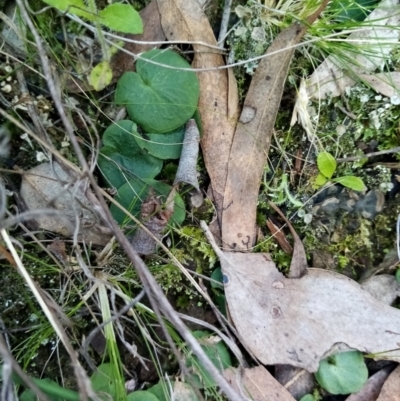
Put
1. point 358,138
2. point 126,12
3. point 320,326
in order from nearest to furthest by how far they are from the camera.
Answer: point 126,12
point 320,326
point 358,138

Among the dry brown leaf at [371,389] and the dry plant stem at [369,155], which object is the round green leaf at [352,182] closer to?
the dry plant stem at [369,155]

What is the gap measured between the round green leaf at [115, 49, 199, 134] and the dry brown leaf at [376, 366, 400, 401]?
94 cm

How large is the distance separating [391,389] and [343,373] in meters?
0.15

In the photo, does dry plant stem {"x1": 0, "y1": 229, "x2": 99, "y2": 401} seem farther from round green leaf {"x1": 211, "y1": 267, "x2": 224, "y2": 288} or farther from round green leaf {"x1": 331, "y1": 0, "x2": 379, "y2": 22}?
round green leaf {"x1": 331, "y1": 0, "x2": 379, "y2": 22}

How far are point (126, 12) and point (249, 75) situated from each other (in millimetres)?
404

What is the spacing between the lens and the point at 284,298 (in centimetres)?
138

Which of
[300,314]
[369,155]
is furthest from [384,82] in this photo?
[300,314]

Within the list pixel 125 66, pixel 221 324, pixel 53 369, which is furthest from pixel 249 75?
pixel 53 369

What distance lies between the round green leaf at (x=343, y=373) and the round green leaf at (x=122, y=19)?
1048 millimetres

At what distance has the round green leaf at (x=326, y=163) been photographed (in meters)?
1.42

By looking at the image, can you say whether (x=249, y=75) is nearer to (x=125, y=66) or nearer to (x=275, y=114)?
(x=275, y=114)

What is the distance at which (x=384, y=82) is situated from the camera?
1.44 m

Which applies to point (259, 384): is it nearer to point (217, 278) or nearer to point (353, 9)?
point (217, 278)

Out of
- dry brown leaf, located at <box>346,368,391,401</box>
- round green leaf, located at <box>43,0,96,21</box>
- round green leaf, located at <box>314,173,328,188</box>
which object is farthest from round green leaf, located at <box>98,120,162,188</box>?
dry brown leaf, located at <box>346,368,391,401</box>
